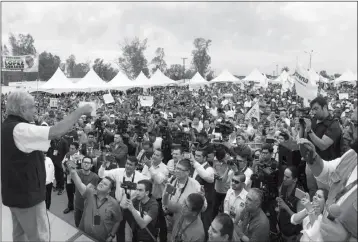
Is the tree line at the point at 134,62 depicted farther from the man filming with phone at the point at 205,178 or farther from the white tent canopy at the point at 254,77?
the man filming with phone at the point at 205,178

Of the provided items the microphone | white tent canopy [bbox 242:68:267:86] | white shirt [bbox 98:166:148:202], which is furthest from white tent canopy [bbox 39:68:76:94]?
the microphone

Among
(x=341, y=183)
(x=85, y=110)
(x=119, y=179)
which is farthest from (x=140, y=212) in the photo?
(x=341, y=183)

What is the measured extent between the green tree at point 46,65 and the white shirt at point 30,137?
7086 centimetres

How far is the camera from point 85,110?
2.27m

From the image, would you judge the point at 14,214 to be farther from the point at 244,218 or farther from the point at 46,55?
the point at 46,55

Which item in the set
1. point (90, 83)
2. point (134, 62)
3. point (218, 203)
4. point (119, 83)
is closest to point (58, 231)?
point (218, 203)

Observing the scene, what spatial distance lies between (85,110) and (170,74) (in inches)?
2899

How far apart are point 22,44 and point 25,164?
263 feet

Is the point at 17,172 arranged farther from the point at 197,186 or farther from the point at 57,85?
the point at 57,85

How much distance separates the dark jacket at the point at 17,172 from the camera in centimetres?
242

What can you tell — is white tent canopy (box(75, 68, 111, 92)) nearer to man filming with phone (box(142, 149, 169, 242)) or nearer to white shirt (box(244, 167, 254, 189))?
man filming with phone (box(142, 149, 169, 242))

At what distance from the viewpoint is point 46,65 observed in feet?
231

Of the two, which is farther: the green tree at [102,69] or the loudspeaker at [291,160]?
the green tree at [102,69]

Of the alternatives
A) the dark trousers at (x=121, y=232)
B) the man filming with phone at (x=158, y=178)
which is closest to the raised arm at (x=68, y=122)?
the dark trousers at (x=121, y=232)
